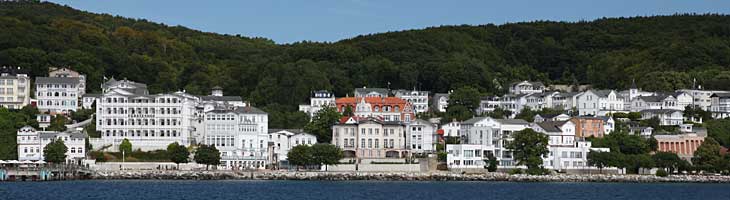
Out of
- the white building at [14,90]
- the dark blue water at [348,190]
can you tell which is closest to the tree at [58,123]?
the white building at [14,90]

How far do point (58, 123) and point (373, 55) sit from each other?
44.7 m

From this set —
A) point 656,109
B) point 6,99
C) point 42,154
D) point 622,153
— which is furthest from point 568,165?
point 6,99

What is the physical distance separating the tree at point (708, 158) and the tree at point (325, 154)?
23202 millimetres

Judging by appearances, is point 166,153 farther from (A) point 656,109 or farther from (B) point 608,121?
(A) point 656,109

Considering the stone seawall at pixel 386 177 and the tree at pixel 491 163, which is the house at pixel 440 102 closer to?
the tree at pixel 491 163

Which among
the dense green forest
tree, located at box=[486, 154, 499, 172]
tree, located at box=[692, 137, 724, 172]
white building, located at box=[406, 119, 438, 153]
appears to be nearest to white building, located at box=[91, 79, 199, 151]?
the dense green forest

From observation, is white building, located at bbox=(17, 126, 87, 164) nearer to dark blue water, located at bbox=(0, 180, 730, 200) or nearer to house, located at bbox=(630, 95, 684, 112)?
dark blue water, located at bbox=(0, 180, 730, 200)

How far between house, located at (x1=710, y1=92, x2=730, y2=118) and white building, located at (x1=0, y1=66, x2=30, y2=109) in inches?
2021

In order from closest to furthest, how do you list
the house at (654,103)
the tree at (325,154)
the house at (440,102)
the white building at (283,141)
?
1. the tree at (325,154)
2. the white building at (283,141)
3. the house at (654,103)
4. the house at (440,102)

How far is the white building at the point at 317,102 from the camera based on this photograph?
332 ft

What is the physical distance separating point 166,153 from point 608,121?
30910 millimetres

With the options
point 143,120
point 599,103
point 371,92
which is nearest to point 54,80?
point 143,120

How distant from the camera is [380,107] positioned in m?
101

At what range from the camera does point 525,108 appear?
105312 mm
